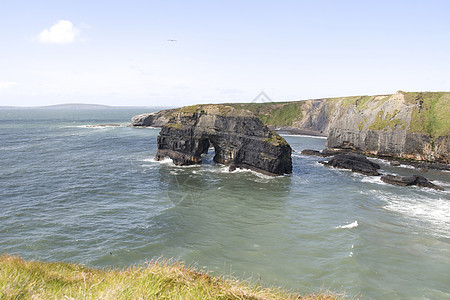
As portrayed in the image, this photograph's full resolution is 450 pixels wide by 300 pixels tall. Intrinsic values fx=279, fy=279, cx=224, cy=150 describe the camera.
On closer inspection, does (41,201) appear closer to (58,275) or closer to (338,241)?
(58,275)

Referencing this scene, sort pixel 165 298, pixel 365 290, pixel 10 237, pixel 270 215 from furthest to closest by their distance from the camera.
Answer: pixel 270 215
pixel 10 237
pixel 365 290
pixel 165 298

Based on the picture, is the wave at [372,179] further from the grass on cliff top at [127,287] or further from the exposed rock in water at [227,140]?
the grass on cliff top at [127,287]

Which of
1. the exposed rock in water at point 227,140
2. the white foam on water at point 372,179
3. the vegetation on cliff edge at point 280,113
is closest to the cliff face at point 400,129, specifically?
the white foam on water at point 372,179

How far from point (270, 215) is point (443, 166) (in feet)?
135

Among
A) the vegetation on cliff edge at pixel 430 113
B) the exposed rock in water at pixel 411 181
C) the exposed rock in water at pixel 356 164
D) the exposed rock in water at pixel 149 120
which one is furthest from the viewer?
the exposed rock in water at pixel 149 120

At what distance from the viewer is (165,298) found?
25.2ft

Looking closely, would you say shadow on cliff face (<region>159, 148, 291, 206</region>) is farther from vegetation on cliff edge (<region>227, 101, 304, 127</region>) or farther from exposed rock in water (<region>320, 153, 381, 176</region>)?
vegetation on cliff edge (<region>227, 101, 304, 127</region>)

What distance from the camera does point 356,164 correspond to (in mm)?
49406

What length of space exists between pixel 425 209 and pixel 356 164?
19423 mm

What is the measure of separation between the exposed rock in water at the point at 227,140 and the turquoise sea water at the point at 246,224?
3.15 meters

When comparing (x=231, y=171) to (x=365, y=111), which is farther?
(x=365, y=111)

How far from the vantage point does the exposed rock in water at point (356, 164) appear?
153ft

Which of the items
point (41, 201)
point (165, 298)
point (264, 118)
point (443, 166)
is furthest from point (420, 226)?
point (264, 118)

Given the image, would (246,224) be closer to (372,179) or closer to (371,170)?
(372,179)
